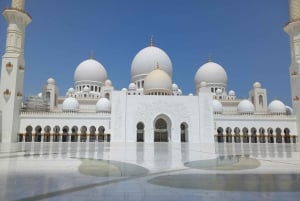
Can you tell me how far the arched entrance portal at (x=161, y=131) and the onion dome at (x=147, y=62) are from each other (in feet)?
26.7

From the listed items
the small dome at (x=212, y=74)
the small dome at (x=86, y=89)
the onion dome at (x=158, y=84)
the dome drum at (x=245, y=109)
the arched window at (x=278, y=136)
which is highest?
the small dome at (x=212, y=74)

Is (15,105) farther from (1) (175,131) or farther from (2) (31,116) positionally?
(1) (175,131)

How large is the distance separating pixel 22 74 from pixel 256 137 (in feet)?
74.5

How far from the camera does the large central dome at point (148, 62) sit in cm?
3038

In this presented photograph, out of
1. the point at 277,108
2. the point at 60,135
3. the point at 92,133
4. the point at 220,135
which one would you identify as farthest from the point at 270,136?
the point at 60,135

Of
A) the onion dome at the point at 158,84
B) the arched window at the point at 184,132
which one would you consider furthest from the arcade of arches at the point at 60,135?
the arched window at the point at 184,132

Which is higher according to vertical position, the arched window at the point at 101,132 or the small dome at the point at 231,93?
the small dome at the point at 231,93

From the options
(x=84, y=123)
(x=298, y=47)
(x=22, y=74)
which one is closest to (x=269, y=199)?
(x=84, y=123)

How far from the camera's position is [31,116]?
22703 mm

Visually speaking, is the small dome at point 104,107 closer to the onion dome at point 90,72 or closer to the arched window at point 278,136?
the onion dome at point 90,72

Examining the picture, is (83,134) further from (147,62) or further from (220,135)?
(220,135)

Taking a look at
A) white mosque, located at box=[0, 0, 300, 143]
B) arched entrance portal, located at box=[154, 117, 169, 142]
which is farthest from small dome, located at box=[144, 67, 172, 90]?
arched entrance portal, located at box=[154, 117, 169, 142]

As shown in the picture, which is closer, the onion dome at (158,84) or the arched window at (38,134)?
the arched window at (38,134)

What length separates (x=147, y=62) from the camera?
3041 cm
